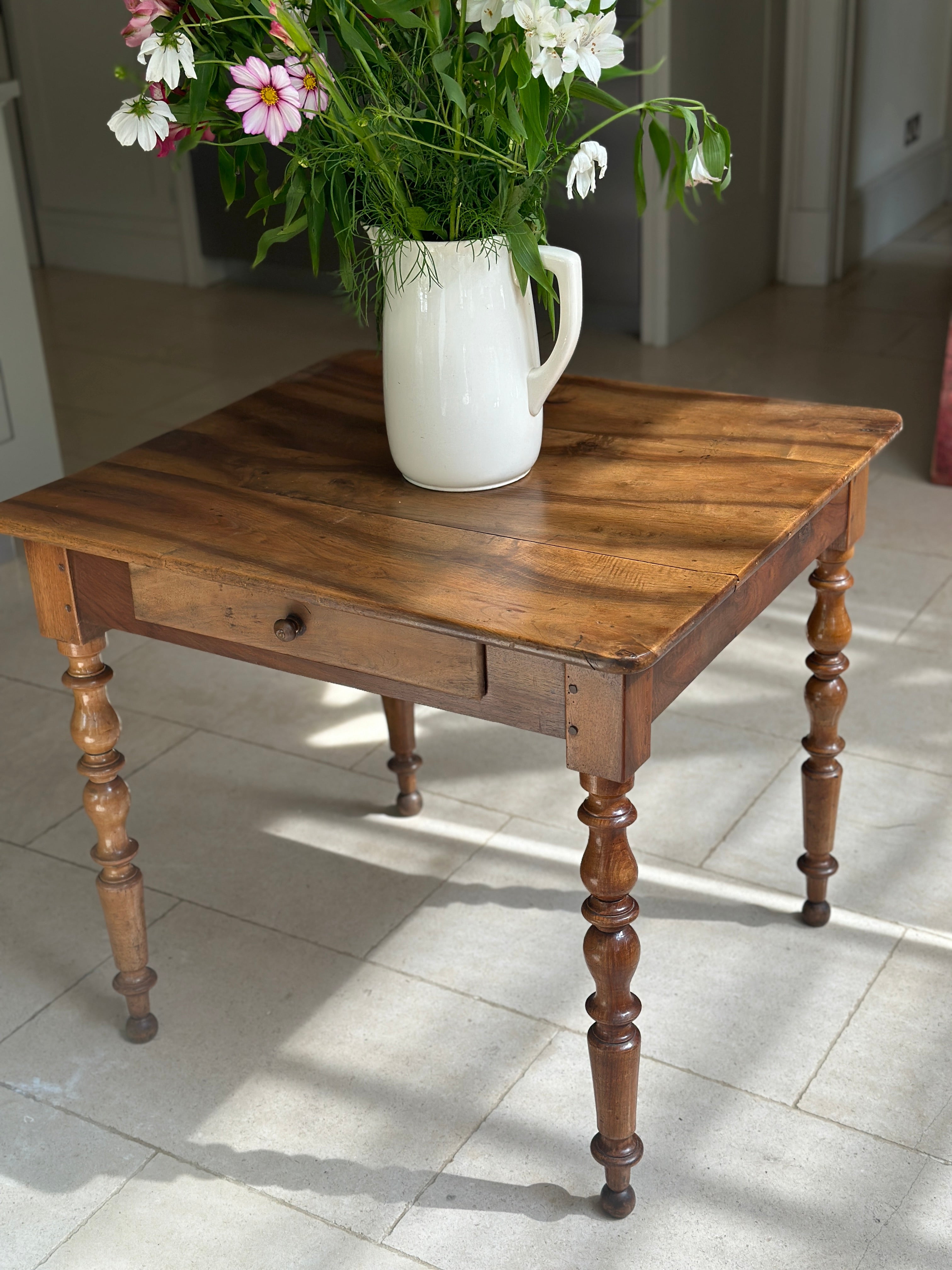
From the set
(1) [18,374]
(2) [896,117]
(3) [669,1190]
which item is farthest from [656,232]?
(3) [669,1190]

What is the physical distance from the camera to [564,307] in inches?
56.6

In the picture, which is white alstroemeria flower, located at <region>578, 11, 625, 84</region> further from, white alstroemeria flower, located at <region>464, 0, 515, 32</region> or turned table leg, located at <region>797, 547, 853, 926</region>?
turned table leg, located at <region>797, 547, 853, 926</region>

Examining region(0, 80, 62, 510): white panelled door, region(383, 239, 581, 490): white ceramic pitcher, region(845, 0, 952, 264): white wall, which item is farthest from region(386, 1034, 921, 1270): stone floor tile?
region(845, 0, 952, 264): white wall

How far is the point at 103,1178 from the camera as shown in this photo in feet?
5.27

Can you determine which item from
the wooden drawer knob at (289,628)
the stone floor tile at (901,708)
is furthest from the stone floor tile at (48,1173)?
the stone floor tile at (901,708)

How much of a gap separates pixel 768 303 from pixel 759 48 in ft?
2.76

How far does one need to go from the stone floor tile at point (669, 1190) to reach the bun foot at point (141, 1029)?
17.9 inches

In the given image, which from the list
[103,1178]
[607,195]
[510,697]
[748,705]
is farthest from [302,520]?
[607,195]

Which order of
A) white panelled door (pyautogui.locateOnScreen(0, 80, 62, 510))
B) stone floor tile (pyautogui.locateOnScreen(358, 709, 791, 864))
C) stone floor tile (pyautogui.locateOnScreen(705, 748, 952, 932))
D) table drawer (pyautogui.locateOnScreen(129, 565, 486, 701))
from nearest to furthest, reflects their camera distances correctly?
table drawer (pyautogui.locateOnScreen(129, 565, 486, 701)), stone floor tile (pyautogui.locateOnScreen(705, 748, 952, 932)), stone floor tile (pyautogui.locateOnScreen(358, 709, 791, 864)), white panelled door (pyautogui.locateOnScreen(0, 80, 62, 510))

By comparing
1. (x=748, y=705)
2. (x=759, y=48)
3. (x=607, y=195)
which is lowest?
(x=748, y=705)

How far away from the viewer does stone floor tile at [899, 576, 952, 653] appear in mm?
2709

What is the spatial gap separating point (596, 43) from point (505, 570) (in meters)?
0.48

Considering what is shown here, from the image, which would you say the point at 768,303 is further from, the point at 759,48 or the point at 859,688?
the point at 859,688

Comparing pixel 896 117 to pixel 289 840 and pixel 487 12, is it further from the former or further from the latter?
pixel 487 12
